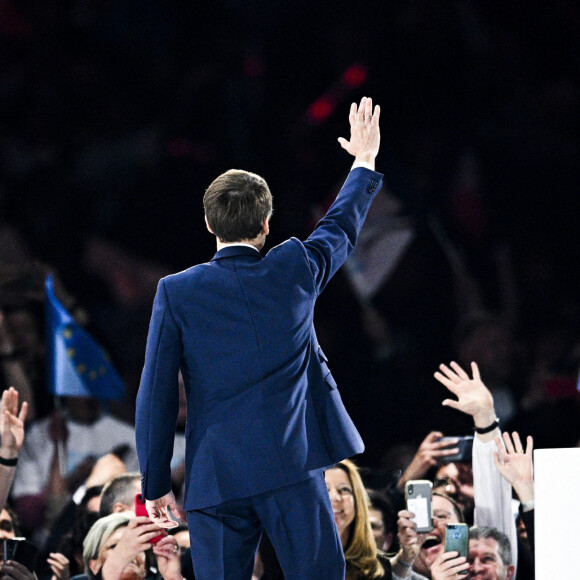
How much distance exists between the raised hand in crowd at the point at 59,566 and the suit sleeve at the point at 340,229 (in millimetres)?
2147

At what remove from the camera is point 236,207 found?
2.05 metres

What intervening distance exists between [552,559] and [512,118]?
273 centimetres

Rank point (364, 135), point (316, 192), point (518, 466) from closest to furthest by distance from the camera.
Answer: point (364, 135)
point (518, 466)
point (316, 192)

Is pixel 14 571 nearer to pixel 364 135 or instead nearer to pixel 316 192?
pixel 316 192

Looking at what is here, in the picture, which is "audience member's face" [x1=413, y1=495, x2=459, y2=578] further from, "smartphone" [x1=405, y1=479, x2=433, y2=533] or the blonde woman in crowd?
the blonde woman in crowd

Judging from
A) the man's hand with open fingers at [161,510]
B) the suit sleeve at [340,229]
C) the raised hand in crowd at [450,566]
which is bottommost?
the raised hand in crowd at [450,566]

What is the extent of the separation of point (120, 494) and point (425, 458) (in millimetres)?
1218

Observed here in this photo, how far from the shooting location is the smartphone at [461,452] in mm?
3857

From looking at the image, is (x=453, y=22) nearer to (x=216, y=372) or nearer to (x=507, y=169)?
(x=507, y=169)

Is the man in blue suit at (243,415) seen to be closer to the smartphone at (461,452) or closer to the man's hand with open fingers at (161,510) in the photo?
the man's hand with open fingers at (161,510)

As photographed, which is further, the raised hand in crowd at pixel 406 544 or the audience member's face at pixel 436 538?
the audience member's face at pixel 436 538

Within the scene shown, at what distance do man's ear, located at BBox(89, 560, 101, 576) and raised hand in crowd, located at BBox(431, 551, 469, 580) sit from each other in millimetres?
1259

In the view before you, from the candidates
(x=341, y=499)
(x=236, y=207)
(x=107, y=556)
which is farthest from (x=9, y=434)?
(x=236, y=207)

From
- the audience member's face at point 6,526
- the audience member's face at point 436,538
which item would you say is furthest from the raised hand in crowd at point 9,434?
the audience member's face at point 436,538
